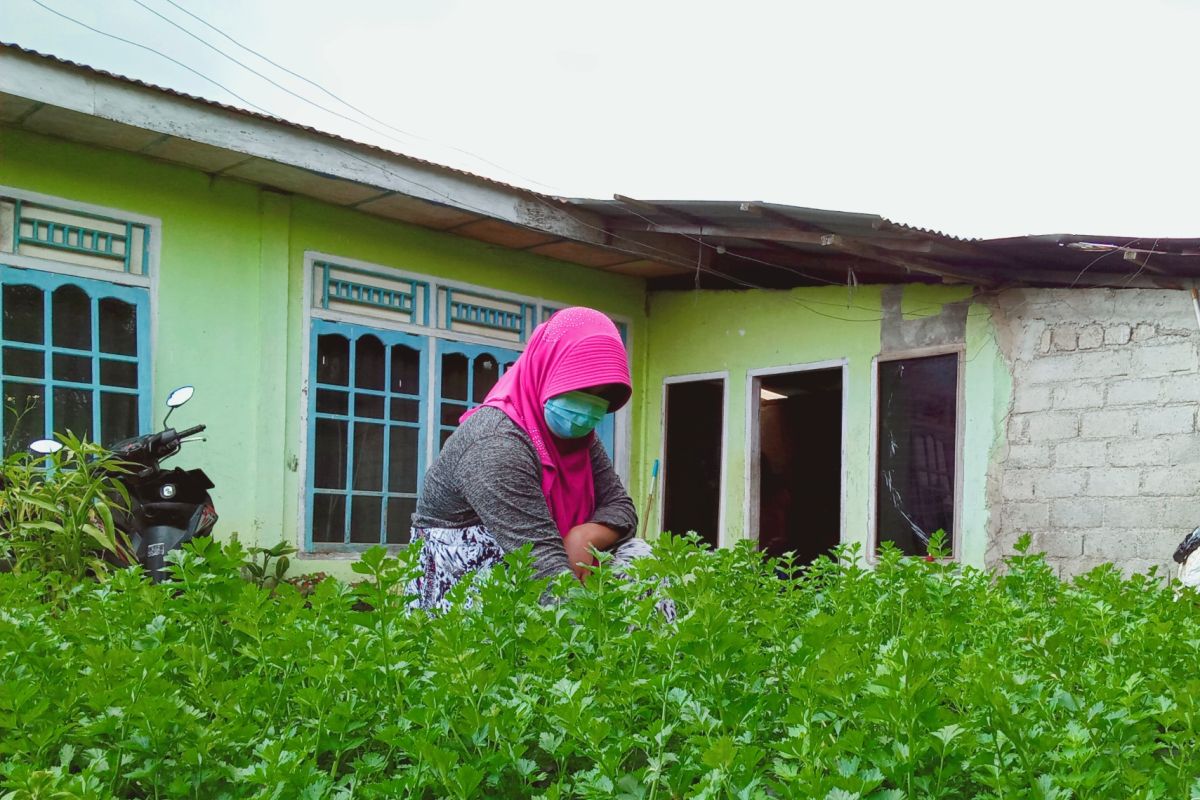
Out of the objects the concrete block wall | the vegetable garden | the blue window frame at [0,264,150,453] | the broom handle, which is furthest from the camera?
the broom handle

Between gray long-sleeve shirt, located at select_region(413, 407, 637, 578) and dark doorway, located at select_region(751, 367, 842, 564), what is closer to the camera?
gray long-sleeve shirt, located at select_region(413, 407, 637, 578)

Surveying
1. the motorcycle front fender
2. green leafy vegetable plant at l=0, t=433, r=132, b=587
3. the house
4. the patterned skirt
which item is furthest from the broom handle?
the patterned skirt

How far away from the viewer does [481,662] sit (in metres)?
1.60

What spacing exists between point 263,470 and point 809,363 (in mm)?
4232

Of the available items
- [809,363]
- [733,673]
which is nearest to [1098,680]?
[733,673]

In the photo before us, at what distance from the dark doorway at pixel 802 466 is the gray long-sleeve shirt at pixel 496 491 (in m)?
8.05

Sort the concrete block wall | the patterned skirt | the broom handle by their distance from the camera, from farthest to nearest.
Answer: the broom handle, the concrete block wall, the patterned skirt

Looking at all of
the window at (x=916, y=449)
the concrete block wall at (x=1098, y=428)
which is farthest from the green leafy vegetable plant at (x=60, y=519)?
the concrete block wall at (x=1098, y=428)

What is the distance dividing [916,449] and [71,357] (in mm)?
5658

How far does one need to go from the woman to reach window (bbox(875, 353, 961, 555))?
4.84 metres

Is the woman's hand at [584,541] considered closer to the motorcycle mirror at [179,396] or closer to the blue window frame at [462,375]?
the motorcycle mirror at [179,396]

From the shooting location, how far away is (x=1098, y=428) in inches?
281

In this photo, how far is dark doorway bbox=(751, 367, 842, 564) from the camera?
455 inches

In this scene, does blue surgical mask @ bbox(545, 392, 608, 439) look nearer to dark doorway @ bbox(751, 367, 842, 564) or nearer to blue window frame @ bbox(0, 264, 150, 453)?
blue window frame @ bbox(0, 264, 150, 453)
